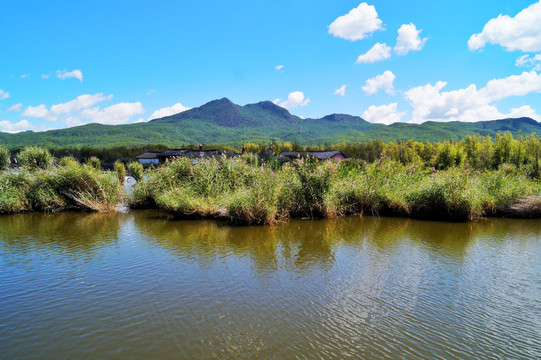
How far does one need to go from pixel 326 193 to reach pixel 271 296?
950 centimetres

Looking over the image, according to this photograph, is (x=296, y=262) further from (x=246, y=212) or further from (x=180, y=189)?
(x=180, y=189)

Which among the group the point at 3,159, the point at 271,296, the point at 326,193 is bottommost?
the point at 271,296

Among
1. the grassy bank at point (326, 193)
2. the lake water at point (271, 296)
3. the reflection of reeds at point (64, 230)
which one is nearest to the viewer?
the lake water at point (271, 296)

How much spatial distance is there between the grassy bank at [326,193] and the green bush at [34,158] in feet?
31.3

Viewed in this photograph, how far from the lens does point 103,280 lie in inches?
297

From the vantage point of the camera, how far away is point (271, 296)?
21.7ft

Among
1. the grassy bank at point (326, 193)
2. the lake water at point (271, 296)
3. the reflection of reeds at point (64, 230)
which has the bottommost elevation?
the lake water at point (271, 296)

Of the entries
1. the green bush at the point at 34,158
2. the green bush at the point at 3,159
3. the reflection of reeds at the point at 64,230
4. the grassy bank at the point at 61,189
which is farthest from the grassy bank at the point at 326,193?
the green bush at the point at 3,159

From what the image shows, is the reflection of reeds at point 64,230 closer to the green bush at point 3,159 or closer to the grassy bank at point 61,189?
the grassy bank at point 61,189

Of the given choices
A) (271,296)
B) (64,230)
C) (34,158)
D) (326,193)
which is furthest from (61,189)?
(271,296)

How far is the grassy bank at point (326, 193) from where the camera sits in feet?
47.8

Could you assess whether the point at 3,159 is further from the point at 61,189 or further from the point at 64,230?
the point at 64,230

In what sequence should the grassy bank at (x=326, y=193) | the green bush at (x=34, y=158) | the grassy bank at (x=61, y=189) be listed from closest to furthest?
the grassy bank at (x=326, y=193) → the grassy bank at (x=61, y=189) → the green bush at (x=34, y=158)

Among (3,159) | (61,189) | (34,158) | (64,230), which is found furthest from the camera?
(3,159)
